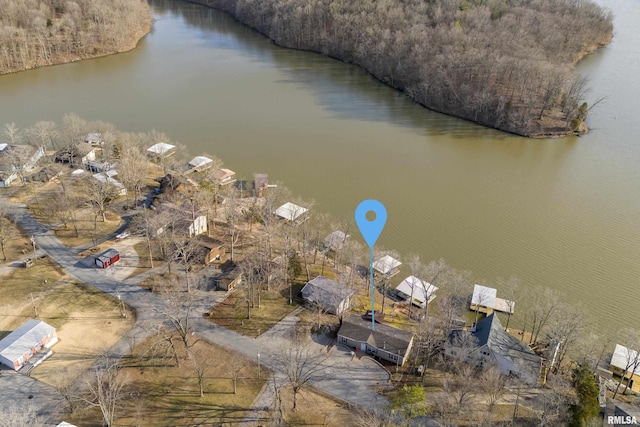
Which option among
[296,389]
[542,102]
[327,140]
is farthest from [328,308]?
[542,102]

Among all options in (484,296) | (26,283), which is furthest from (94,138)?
(484,296)

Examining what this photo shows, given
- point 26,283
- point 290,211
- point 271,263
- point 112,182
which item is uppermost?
point 290,211

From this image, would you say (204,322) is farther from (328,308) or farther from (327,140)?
(327,140)

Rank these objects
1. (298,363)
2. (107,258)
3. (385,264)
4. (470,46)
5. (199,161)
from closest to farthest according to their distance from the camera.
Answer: (298,363), (107,258), (385,264), (199,161), (470,46)

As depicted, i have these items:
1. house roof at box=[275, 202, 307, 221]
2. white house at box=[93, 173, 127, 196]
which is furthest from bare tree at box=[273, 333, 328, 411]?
white house at box=[93, 173, 127, 196]

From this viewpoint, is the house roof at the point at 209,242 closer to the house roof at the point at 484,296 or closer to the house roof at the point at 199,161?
the house roof at the point at 199,161

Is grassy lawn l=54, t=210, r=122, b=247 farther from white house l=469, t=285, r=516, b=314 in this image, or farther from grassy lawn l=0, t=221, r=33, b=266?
white house l=469, t=285, r=516, b=314

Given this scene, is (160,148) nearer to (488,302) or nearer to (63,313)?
(63,313)
